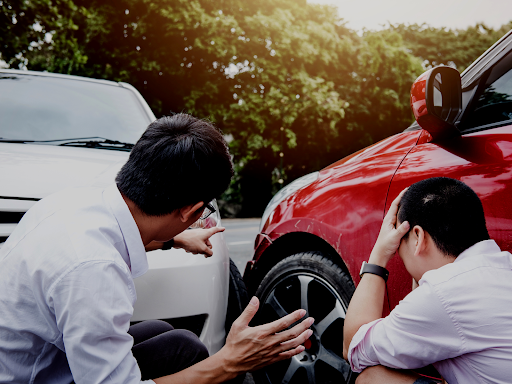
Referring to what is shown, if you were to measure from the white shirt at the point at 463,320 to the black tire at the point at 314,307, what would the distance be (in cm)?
67

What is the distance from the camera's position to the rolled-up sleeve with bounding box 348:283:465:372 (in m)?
1.30

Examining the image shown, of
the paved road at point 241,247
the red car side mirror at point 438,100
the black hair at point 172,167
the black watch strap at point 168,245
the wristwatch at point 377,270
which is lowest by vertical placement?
the paved road at point 241,247

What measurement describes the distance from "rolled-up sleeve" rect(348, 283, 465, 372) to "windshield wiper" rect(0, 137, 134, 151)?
6.09 ft

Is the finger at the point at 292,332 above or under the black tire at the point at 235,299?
above

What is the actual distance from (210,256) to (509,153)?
1317 mm

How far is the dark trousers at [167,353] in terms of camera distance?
1.63 metres

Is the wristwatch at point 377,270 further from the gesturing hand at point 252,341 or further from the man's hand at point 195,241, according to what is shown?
the man's hand at point 195,241

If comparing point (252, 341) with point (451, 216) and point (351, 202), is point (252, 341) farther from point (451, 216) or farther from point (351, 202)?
point (351, 202)

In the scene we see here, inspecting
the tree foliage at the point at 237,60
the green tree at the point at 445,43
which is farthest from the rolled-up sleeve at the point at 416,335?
the green tree at the point at 445,43

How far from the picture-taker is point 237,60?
1491 centimetres

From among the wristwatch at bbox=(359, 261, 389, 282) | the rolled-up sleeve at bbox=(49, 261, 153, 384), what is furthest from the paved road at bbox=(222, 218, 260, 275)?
the rolled-up sleeve at bbox=(49, 261, 153, 384)

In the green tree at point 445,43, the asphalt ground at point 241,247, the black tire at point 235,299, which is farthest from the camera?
the green tree at point 445,43

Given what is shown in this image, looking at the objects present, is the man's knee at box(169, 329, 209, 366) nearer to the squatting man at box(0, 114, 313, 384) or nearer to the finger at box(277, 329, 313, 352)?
the squatting man at box(0, 114, 313, 384)

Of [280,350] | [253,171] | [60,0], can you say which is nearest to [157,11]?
[60,0]
